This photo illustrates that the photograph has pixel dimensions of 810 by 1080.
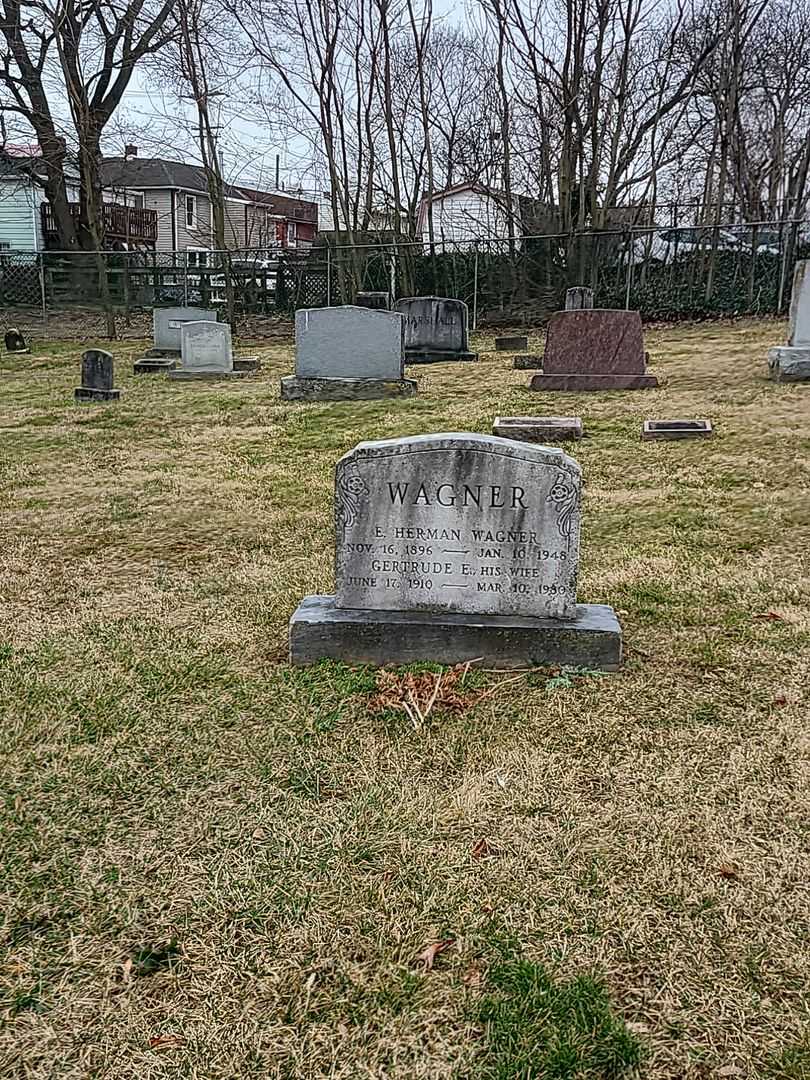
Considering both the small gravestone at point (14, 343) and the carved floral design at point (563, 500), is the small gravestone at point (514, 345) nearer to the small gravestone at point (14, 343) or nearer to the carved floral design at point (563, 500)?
the small gravestone at point (14, 343)

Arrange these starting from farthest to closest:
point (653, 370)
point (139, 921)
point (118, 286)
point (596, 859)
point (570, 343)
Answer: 1. point (118, 286)
2. point (653, 370)
3. point (570, 343)
4. point (596, 859)
5. point (139, 921)

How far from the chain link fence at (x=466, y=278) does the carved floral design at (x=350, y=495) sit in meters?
16.6

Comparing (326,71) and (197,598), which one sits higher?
(326,71)

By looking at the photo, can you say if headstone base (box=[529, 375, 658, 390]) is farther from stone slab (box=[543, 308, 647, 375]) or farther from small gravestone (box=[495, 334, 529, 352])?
small gravestone (box=[495, 334, 529, 352])

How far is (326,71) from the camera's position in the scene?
2336 centimetres

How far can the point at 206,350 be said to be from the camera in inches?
597

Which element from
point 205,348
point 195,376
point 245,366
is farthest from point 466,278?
point 195,376

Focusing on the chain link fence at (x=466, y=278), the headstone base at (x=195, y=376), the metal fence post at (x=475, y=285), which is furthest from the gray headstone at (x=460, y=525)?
the metal fence post at (x=475, y=285)

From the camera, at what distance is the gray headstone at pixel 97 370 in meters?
12.7

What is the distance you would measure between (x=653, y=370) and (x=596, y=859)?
38.1ft

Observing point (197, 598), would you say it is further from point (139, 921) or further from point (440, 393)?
point (440, 393)

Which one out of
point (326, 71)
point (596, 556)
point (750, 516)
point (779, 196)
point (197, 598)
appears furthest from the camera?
point (779, 196)

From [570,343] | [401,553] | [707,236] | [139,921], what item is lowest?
[139,921]

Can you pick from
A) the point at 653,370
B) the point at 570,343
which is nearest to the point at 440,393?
the point at 570,343
